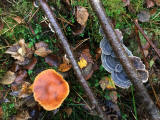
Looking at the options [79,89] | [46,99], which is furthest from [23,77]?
[79,89]

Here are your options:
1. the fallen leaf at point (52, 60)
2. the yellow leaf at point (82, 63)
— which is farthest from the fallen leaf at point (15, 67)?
the yellow leaf at point (82, 63)

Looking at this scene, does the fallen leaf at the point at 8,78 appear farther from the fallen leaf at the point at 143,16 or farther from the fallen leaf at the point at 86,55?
the fallen leaf at the point at 143,16

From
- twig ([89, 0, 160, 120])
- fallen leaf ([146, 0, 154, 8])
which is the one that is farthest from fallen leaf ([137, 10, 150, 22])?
twig ([89, 0, 160, 120])

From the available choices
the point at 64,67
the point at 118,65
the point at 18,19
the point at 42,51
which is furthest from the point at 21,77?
the point at 118,65

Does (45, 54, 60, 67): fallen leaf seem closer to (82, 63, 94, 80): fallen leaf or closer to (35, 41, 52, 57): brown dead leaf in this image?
(35, 41, 52, 57): brown dead leaf

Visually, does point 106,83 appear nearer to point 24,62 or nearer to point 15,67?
point 24,62

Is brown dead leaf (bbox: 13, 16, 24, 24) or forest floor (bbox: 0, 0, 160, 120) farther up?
brown dead leaf (bbox: 13, 16, 24, 24)

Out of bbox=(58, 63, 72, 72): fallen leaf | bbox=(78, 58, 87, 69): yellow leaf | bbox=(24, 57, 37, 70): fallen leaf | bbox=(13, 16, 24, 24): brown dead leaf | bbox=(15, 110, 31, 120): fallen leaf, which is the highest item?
bbox=(13, 16, 24, 24): brown dead leaf
